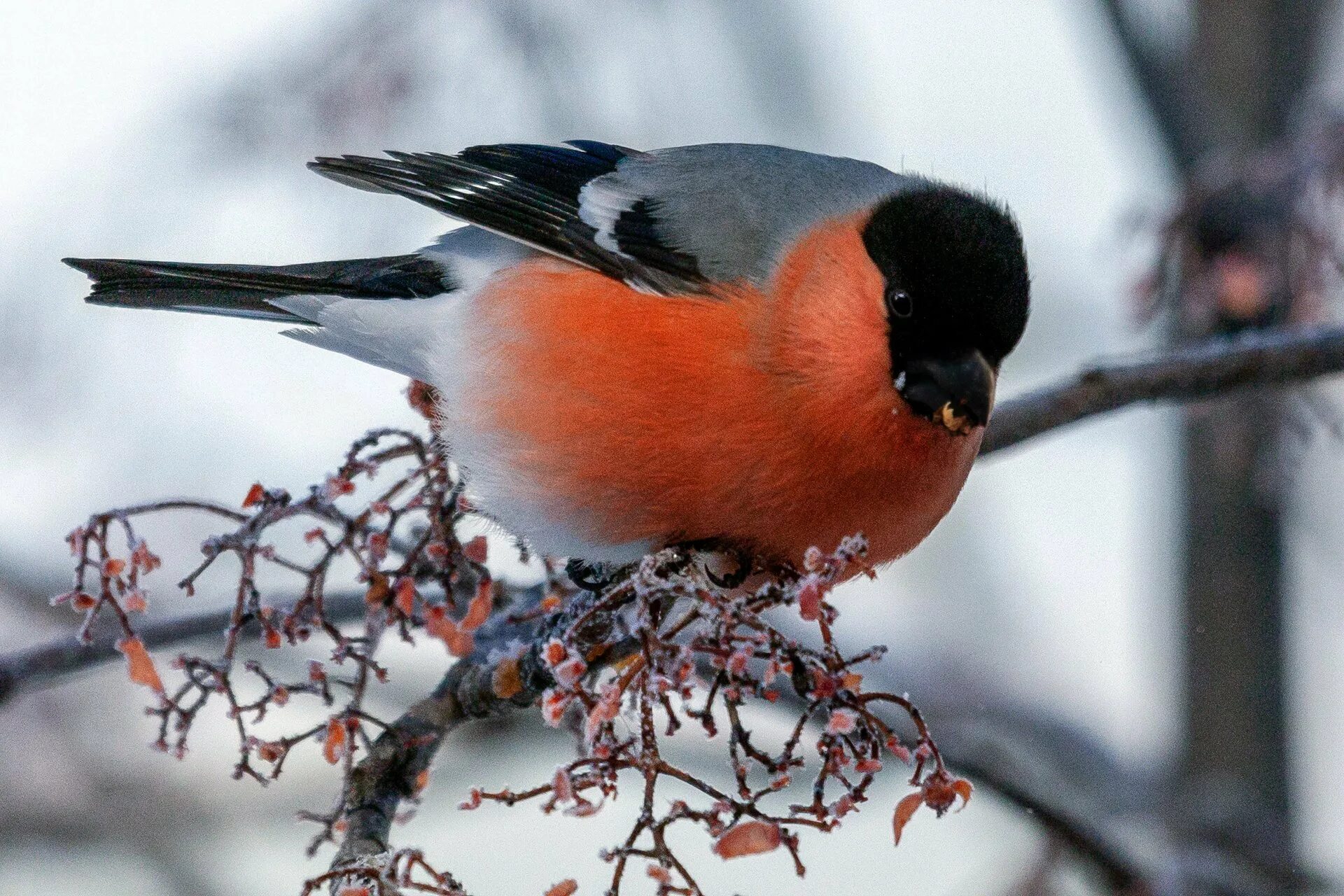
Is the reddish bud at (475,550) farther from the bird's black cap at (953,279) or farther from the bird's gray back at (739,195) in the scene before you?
the bird's black cap at (953,279)

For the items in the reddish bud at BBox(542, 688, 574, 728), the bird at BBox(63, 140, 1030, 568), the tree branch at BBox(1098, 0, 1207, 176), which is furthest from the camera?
the tree branch at BBox(1098, 0, 1207, 176)

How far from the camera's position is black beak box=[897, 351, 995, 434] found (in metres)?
2.23

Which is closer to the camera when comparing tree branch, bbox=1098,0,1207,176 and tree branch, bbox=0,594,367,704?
tree branch, bbox=0,594,367,704

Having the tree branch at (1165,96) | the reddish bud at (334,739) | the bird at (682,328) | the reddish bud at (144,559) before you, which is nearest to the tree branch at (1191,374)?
the bird at (682,328)

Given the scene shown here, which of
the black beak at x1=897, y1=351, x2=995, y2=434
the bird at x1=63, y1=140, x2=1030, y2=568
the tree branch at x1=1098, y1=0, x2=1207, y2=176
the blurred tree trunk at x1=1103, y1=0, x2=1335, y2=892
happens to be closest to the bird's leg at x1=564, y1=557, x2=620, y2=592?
the bird at x1=63, y1=140, x2=1030, y2=568

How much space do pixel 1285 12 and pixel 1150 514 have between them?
200 centimetres

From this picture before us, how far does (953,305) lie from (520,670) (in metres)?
0.91

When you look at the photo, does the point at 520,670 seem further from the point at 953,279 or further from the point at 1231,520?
the point at 1231,520

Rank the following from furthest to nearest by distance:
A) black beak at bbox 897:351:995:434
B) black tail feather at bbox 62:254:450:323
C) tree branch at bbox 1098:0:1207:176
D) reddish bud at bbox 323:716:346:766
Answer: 1. tree branch at bbox 1098:0:1207:176
2. black tail feather at bbox 62:254:450:323
3. black beak at bbox 897:351:995:434
4. reddish bud at bbox 323:716:346:766

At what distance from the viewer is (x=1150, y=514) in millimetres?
5969

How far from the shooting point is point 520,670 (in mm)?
2402

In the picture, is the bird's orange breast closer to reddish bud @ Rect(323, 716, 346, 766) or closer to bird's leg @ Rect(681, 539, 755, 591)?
bird's leg @ Rect(681, 539, 755, 591)

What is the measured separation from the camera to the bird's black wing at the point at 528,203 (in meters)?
2.60

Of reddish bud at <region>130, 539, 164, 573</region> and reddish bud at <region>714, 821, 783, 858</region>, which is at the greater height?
reddish bud at <region>130, 539, 164, 573</region>
